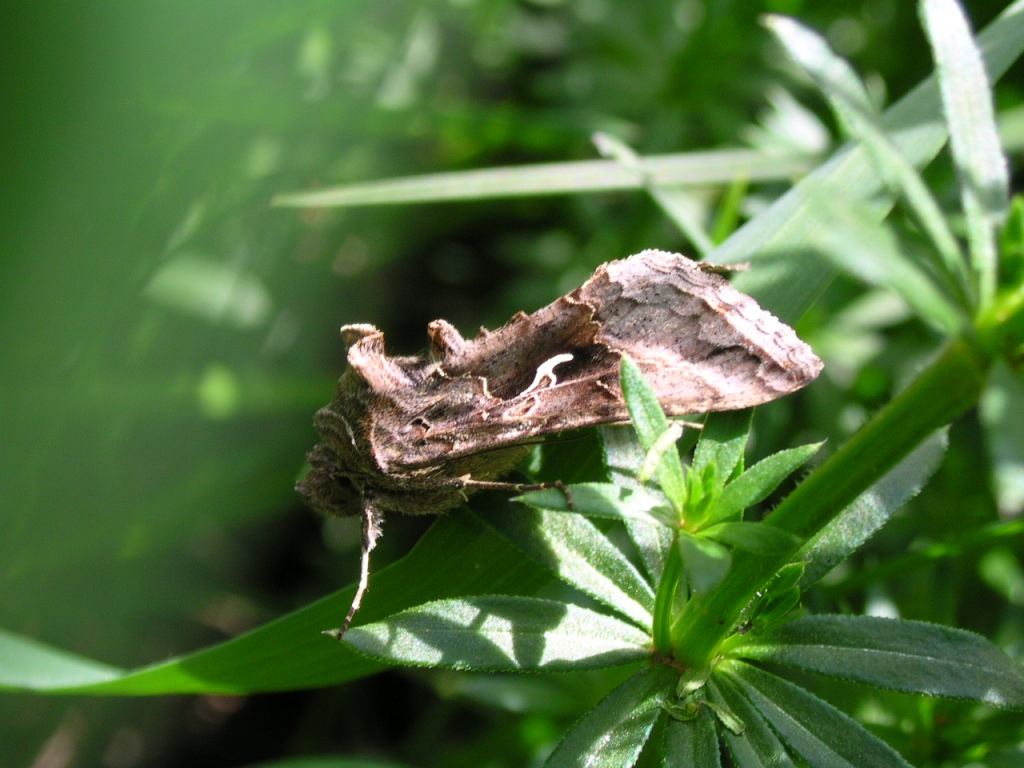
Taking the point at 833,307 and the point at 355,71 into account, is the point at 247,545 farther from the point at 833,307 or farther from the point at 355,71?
the point at 833,307

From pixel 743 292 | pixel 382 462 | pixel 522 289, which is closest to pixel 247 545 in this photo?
pixel 522 289

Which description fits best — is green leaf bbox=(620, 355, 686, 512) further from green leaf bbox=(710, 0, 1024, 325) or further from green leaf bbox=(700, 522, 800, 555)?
green leaf bbox=(710, 0, 1024, 325)

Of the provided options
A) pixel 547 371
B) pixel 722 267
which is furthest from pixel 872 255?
pixel 547 371

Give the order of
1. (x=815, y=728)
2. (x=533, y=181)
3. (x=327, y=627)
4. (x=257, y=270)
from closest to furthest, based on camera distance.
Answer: (x=815, y=728), (x=327, y=627), (x=533, y=181), (x=257, y=270)

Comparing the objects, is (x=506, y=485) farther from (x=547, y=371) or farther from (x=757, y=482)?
(x=757, y=482)

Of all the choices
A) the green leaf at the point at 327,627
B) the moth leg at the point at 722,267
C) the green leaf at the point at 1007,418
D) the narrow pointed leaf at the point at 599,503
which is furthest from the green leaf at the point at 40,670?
the green leaf at the point at 1007,418

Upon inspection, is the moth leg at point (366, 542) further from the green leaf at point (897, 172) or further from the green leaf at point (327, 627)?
the green leaf at point (897, 172)
